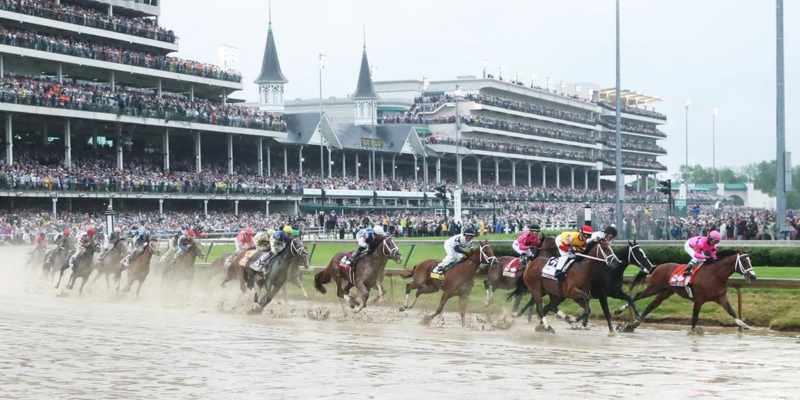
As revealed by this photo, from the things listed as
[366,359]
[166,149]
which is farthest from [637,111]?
[366,359]

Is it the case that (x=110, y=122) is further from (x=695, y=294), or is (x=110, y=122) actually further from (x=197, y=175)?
(x=695, y=294)

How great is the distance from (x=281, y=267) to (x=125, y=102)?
41289 millimetres

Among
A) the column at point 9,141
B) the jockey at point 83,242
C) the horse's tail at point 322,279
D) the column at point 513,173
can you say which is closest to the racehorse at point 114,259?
the jockey at point 83,242

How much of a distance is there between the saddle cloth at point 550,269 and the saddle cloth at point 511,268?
57.4 inches

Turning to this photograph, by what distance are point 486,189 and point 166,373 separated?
76346mm

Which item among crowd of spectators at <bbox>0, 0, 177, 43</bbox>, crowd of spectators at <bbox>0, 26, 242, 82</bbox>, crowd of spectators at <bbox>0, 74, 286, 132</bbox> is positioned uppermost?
crowd of spectators at <bbox>0, 0, 177, 43</bbox>

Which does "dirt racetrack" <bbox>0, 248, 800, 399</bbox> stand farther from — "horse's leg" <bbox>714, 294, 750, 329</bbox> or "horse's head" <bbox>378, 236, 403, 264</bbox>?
"horse's head" <bbox>378, 236, 403, 264</bbox>

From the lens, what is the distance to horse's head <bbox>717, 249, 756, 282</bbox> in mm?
17594

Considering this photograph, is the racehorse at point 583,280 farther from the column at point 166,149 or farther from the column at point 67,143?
the column at point 166,149

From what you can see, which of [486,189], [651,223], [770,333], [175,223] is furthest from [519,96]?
[770,333]

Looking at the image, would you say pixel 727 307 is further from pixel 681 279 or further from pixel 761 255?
pixel 761 255

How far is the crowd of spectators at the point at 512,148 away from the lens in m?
92.7

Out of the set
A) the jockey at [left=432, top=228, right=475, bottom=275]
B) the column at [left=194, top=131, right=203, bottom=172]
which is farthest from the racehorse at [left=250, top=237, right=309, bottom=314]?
the column at [left=194, top=131, right=203, bottom=172]

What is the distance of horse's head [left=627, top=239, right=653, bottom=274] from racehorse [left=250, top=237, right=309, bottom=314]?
7.52 m
